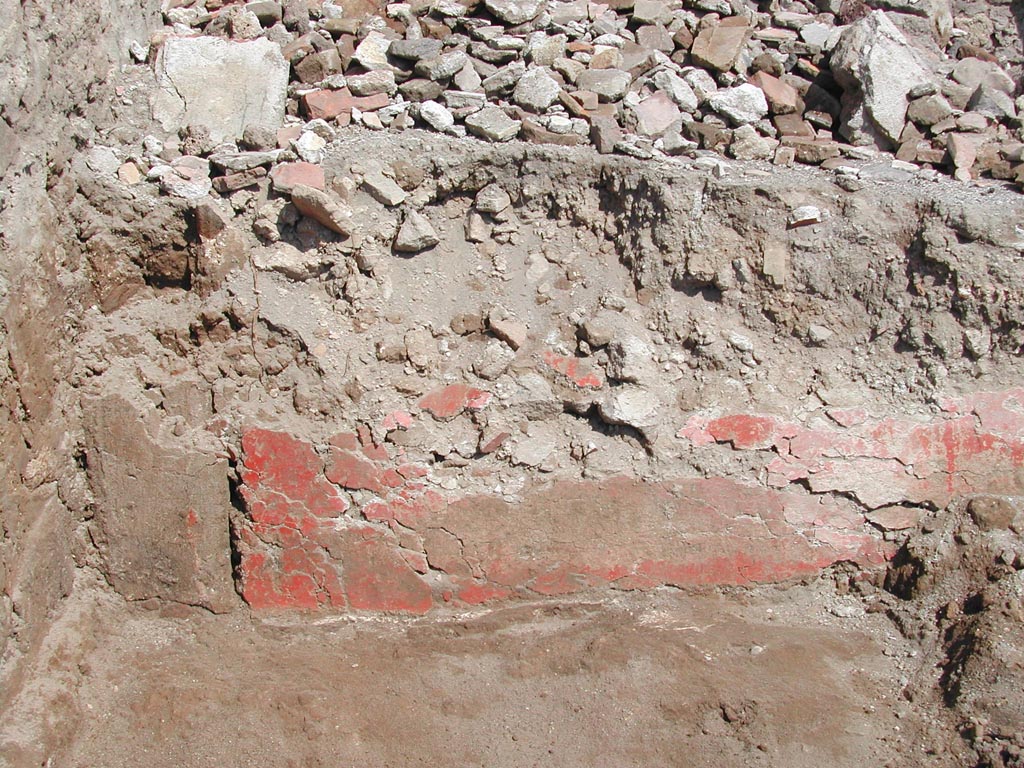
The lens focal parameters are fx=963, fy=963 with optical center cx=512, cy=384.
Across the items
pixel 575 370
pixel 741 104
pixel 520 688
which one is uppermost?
pixel 741 104

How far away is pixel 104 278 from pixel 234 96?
3.38ft

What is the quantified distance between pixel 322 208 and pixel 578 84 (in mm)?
1439

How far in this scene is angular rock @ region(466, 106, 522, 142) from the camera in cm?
419

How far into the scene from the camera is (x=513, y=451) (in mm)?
3932

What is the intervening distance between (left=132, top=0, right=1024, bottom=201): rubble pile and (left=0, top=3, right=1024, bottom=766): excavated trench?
0.19 m

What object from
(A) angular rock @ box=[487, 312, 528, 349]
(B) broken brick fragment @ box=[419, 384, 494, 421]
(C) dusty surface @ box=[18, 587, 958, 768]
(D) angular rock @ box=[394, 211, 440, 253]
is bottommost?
(C) dusty surface @ box=[18, 587, 958, 768]

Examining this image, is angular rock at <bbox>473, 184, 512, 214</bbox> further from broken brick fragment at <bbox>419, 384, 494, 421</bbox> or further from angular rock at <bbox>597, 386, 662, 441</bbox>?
angular rock at <bbox>597, 386, 662, 441</bbox>

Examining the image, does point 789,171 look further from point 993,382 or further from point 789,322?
point 993,382

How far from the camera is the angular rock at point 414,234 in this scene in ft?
13.3

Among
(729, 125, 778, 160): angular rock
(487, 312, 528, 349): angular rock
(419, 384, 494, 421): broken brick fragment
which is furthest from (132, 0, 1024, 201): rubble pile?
(419, 384, 494, 421): broken brick fragment

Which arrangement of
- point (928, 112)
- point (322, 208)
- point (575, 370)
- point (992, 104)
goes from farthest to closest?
point (992, 104) < point (928, 112) < point (575, 370) < point (322, 208)

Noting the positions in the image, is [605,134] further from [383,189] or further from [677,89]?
[383,189]

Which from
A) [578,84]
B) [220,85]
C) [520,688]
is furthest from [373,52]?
[520,688]

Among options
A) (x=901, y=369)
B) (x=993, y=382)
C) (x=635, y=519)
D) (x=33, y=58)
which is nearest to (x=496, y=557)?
(x=635, y=519)
